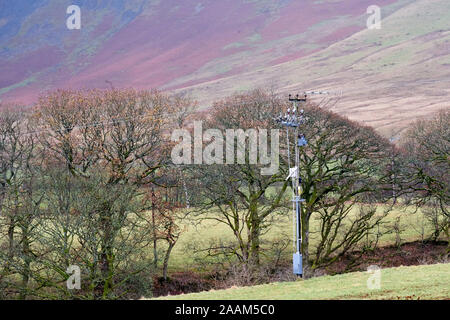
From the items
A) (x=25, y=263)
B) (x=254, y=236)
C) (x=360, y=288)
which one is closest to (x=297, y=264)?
(x=254, y=236)

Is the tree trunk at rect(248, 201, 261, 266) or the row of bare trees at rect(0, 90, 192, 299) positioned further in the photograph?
the tree trunk at rect(248, 201, 261, 266)

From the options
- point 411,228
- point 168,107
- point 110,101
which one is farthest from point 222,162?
point 411,228

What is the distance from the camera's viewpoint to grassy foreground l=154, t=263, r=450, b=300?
69.3 ft

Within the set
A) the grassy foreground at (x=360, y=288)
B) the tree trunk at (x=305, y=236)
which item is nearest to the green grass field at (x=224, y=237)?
the tree trunk at (x=305, y=236)

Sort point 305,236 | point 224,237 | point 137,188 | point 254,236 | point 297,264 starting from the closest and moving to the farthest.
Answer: point 297,264, point 137,188, point 254,236, point 305,236, point 224,237

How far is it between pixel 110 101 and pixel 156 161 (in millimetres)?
8644

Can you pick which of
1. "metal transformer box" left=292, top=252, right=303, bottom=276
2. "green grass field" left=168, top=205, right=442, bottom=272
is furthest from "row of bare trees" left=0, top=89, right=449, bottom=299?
"metal transformer box" left=292, top=252, right=303, bottom=276

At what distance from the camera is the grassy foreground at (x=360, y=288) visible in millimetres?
21131

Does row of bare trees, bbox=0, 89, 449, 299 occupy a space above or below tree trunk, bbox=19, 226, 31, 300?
above

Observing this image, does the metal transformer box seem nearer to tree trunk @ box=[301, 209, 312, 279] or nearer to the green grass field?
tree trunk @ box=[301, 209, 312, 279]

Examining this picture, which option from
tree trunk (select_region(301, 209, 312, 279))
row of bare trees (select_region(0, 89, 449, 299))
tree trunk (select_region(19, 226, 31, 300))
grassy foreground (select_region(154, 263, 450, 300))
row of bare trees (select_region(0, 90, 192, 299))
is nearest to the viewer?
grassy foreground (select_region(154, 263, 450, 300))

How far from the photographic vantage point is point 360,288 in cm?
2328

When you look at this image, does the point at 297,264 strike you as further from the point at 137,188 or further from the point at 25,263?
the point at 25,263
